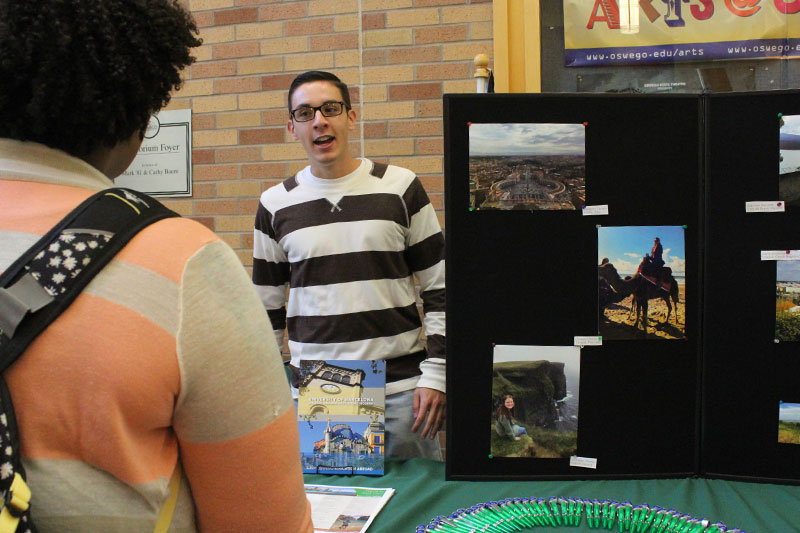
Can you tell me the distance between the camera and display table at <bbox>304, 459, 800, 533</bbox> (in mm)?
1228

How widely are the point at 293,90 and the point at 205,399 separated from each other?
165 centimetres

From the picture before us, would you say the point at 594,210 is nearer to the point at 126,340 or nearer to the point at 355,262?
the point at 355,262

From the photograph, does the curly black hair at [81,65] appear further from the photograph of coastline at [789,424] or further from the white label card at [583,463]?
the photograph of coastline at [789,424]

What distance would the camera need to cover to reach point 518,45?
2.13 m

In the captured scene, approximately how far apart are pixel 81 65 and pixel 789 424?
152 centimetres

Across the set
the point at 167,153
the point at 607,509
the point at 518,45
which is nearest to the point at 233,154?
the point at 167,153

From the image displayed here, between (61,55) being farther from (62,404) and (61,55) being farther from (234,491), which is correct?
(234,491)

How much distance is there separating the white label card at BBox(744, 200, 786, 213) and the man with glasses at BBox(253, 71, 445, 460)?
0.91 m

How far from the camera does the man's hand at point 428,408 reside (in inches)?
72.4

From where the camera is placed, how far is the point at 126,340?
0.57m

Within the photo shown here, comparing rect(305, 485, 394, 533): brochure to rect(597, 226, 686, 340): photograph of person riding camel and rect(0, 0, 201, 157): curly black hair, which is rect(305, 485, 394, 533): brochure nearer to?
rect(597, 226, 686, 340): photograph of person riding camel

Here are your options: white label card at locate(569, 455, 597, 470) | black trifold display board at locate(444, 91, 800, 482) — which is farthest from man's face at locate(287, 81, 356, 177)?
white label card at locate(569, 455, 597, 470)

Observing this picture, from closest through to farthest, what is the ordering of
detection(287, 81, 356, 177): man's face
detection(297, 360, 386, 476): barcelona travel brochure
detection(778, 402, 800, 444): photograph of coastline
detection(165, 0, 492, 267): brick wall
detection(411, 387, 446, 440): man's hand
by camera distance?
detection(778, 402, 800, 444): photograph of coastline
detection(297, 360, 386, 476): barcelona travel brochure
detection(411, 387, 446, 440): man's hand
detection(287, 81, 356, 177): man's face
detection(165, 0, 492, 267): brick wall

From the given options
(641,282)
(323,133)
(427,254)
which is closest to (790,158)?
(641,282)
